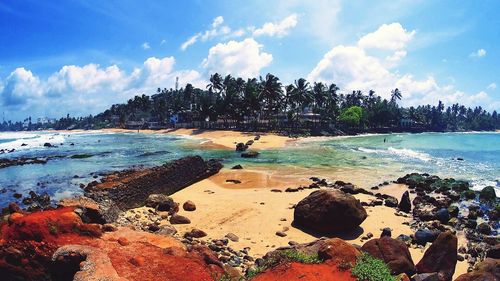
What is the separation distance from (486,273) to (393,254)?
9.52ft

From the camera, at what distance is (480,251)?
17.2 meters

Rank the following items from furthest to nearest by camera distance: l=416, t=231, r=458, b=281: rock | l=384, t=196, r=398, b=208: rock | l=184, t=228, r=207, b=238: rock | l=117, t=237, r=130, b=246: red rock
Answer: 1. l=384, t=196, r=398, b=208: rock
2. l=184, t=228, r=207, b=238: rock
3. l=117, t=237, r=130, b=246: red rock
4. l=416, t=231, r=458, b=281: rock

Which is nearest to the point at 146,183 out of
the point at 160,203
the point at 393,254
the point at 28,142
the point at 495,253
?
the point at 160,203

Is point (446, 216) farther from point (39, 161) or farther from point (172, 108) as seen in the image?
point (172, 108)

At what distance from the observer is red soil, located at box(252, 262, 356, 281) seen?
433 inches

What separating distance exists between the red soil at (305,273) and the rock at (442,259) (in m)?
4.50

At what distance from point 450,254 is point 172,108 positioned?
13155 centimetres

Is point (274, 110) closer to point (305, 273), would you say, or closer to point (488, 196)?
point (488, 196)

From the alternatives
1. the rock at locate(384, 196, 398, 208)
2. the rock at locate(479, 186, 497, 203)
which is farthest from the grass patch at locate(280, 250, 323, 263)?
the rock at locate(479, 186, 497, 203)

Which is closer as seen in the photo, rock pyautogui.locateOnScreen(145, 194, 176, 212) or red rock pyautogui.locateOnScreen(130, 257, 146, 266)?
red rock pyautogui.locateOnScreen(130, 257, 146, 266)

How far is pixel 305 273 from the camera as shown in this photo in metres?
11.2

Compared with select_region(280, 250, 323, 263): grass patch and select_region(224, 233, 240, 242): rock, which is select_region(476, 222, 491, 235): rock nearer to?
select_region(280, 250, 323, 263): grass patch

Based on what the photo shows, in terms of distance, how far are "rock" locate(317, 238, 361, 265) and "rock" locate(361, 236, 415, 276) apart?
5.23 ft

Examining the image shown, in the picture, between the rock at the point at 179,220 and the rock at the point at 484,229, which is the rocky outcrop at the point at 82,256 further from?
the rock at the point at 484,229
